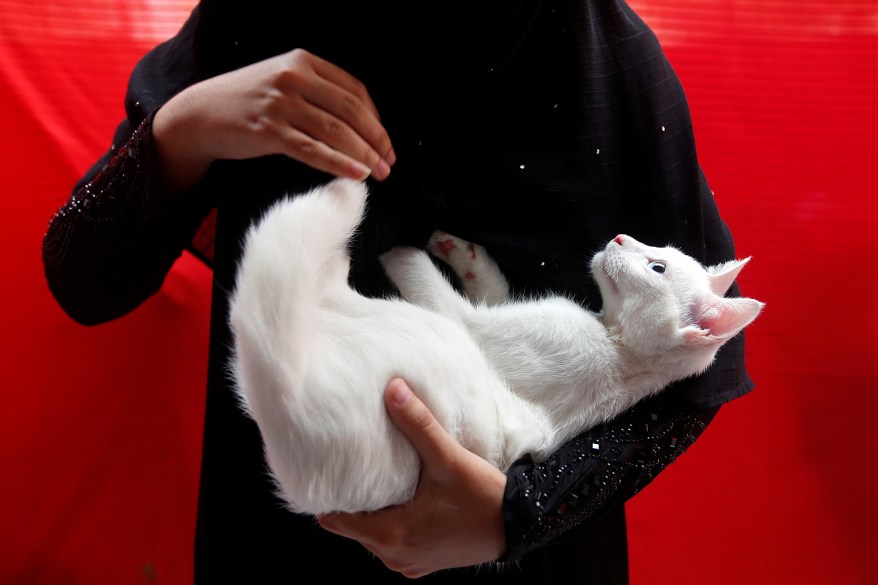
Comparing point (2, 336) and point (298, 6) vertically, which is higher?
point (298, 6)

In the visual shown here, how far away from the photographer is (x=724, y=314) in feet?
2.49

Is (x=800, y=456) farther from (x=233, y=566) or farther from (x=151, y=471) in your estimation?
(x=151, y=471)

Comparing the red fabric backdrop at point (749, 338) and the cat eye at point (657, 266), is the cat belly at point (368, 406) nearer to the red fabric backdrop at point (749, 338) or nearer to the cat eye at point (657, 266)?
the cat eye at point (657, 266)

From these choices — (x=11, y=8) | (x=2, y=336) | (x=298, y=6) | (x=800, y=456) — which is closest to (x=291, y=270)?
(x=298, y=6)

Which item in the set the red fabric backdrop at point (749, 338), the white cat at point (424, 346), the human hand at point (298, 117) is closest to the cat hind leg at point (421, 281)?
the white cat at point (424, 346)

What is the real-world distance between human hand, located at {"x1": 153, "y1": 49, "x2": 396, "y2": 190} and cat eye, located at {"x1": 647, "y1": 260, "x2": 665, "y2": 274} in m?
0.37

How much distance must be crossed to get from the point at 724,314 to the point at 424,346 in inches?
16.1

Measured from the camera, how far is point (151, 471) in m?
1.30

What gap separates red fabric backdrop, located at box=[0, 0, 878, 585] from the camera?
1201mm

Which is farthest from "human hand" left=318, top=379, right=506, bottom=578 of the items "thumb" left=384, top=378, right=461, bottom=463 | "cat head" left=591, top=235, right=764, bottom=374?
"cat head" left=591, top=235, right=764, bottom=374

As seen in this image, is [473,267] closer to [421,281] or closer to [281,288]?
[421,281]

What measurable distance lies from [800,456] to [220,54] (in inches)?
54.5

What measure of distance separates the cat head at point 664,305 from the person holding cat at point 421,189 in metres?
0.04

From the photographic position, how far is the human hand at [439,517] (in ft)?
2.02
